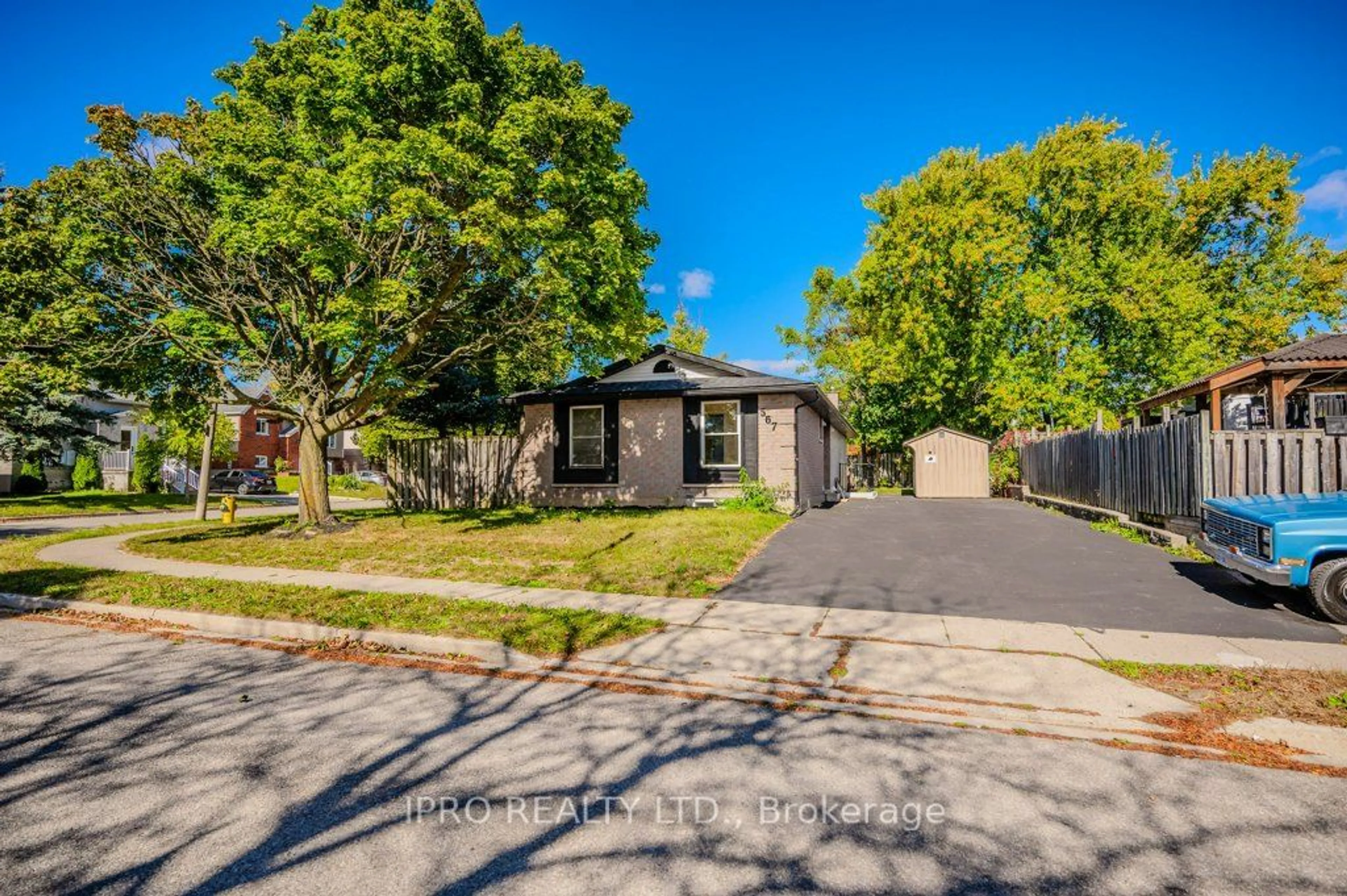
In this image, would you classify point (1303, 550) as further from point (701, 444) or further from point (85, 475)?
point (85, 475)

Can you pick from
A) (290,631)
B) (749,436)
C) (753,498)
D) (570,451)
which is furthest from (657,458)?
(290,631)

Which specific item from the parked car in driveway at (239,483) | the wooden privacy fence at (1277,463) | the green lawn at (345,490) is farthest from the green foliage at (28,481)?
the wooden privacy fence at (1277,463)

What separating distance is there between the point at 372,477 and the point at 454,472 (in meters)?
29.4

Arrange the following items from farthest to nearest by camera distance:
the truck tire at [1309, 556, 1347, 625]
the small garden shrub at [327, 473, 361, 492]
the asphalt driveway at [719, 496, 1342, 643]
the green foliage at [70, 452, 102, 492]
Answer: the small garden shrub at [327, 473, 361, 492], the green foliage at [70, 452, 102, 492], the asphalt driveway at [719, 496, 1342, 643], the truck tire at [1309, 556, 1347, 625]

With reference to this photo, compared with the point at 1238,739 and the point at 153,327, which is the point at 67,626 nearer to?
the point at 153,327

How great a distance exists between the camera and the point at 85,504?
23.0 meters

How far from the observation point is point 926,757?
3705 millimetres

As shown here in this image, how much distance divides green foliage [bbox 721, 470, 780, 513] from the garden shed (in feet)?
41.6

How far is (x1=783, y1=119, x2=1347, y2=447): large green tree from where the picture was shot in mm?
29219

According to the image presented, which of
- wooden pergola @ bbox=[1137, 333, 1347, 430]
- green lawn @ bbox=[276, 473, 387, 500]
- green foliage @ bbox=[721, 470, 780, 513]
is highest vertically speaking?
wooden pergola @ bbox=[1137, 333, 1347, 430]

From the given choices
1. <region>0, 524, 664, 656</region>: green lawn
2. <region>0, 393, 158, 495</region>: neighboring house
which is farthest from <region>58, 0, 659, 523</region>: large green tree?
<region>0, 393, 158, 495</region>: neighboring house

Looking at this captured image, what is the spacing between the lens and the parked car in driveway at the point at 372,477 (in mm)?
41125

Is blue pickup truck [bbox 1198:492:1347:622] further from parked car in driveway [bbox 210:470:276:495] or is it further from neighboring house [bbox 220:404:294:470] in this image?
neighboring house [bbox 220:404:294:470]

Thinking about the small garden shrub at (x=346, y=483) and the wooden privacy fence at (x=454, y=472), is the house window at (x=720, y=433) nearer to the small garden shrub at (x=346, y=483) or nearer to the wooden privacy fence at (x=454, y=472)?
the wooden privacy fence at (x=454, y=472)
